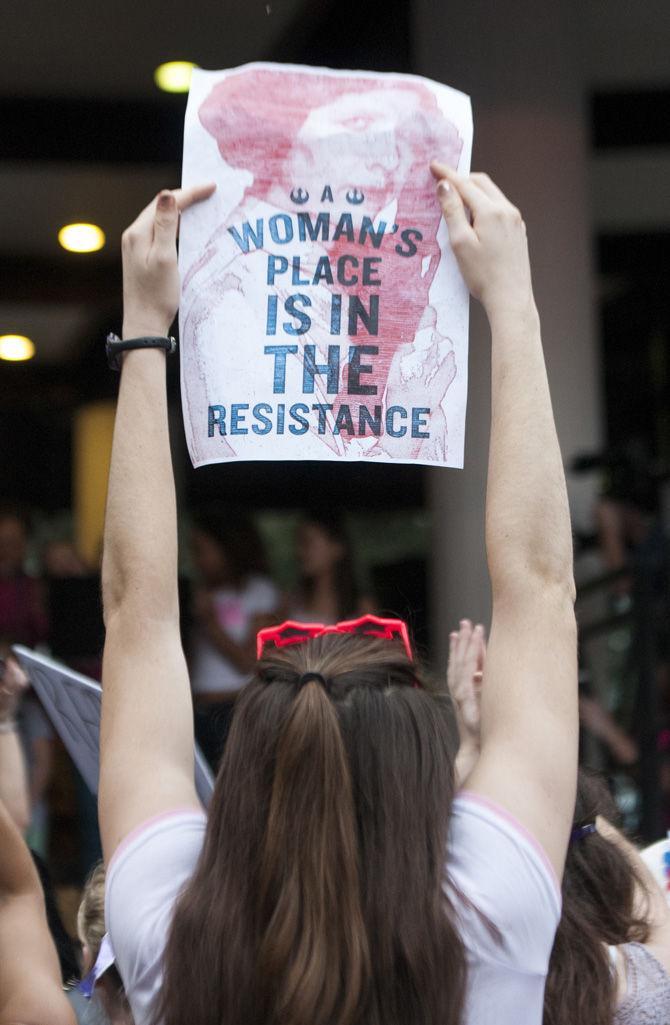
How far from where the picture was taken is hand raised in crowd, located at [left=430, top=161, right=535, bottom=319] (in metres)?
Answer: 1.27

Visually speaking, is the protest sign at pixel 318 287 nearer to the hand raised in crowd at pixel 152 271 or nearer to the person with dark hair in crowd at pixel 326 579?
the hand raised in crowd at pixel 152 271

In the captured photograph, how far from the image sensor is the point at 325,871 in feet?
3.39

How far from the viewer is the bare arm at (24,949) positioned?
139 cm

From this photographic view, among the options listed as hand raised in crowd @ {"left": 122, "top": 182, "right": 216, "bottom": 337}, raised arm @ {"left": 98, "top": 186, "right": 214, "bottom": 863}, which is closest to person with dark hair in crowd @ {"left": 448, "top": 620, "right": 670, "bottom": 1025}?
raised arm @ {"left": 98, "top": 186, "right": 214, "bottom": 863}

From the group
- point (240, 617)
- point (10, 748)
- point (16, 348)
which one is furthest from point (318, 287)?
point (16, 348)

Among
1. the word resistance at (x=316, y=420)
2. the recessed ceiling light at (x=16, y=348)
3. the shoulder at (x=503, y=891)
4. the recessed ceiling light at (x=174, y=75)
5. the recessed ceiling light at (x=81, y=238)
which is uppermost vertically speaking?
the recessed ceiling light at (x=174, y=75)

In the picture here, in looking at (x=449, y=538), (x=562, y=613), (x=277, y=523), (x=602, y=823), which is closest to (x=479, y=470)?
(x=449, y=538)

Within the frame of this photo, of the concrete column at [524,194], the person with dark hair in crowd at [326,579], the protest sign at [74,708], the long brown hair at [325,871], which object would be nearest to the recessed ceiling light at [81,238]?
the concrete column at [524,194]

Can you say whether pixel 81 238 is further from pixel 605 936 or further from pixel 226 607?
pixel 605 936

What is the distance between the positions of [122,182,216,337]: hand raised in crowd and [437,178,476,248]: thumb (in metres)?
0.28

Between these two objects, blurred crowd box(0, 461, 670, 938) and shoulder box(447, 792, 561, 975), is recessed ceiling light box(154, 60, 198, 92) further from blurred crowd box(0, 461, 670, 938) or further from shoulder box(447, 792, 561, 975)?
shoulder box(447, 792, 561, 975)

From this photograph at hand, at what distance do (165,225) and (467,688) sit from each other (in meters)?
0.60

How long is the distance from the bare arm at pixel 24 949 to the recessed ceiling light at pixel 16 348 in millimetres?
4912

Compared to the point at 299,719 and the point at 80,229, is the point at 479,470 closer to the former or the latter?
the point at 80,229
